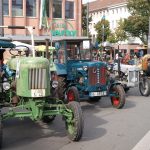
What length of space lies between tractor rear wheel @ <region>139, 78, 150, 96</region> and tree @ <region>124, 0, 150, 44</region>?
38.6 m

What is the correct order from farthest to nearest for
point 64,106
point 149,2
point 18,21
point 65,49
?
point 149,2 < point 18,21 < point 65,49 < point 64,106

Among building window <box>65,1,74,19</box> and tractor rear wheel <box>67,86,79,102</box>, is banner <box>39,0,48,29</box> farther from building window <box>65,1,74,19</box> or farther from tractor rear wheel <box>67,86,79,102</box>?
tractor rear wheel <box>67,86,79,102</box>

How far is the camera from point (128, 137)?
356 inches

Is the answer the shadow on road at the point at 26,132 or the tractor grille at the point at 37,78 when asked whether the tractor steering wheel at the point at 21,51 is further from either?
the tractor grille at the point at 37,78

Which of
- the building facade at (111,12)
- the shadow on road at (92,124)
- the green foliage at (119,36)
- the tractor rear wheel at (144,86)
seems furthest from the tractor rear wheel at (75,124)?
the building facade at (111,12)

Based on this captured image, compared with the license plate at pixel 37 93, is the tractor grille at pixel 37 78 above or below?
above

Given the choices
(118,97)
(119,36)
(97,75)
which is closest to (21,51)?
(97,75)

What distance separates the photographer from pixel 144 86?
1698 centimetres

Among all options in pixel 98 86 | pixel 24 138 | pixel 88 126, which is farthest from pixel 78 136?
pixel 98 86

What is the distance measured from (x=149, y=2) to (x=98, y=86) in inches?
1689

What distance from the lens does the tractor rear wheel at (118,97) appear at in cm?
1312

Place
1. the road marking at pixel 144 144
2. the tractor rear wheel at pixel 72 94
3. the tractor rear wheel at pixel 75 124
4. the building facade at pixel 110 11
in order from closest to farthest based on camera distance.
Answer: the road marking at pixel 144 144
the tractor rear wheel at pixel 75 124
the tractor rear wheel at pixel 72 94
the building facade at pixel 110 11

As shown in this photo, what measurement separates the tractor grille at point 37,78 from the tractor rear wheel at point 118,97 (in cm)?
501

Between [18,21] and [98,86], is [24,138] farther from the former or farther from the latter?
[18,21]
